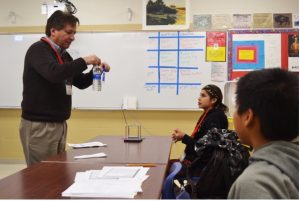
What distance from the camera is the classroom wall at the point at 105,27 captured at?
4152 mm

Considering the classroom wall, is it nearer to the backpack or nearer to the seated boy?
the backpack

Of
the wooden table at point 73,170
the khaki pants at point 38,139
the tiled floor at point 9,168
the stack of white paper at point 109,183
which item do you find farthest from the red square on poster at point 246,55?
the tiled floor at point 9,168

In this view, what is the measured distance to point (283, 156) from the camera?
0.80m

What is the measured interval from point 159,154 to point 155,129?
2.12 metres

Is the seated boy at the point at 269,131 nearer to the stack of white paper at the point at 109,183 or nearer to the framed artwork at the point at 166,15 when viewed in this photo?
the stack of white paper at the point at 109,183

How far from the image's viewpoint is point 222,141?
1.97 meters

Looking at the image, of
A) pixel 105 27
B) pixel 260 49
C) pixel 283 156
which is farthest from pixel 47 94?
pixel 260 49

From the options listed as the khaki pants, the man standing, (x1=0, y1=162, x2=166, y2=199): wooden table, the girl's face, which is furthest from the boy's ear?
the girl's face

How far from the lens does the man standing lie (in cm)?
212

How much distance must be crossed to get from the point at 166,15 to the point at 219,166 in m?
2.63


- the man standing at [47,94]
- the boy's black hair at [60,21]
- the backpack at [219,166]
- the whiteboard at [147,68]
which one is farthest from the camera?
the whiteboard at [147,68]

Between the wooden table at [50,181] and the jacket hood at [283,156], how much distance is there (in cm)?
54

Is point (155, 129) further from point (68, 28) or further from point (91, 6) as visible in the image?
point (68, 28)

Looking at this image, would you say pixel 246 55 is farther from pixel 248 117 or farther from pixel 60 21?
pixel 248 117
